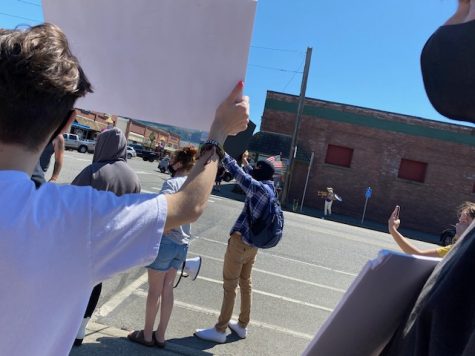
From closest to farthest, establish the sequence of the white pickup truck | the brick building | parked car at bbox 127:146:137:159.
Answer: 1. the brick building
2. the white pickup truck
3. parked car at bbox 127:146:137:159

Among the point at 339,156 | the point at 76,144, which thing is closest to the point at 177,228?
the point at 339,156

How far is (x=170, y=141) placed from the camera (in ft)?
336

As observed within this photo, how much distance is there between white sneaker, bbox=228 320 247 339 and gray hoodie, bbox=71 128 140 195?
6.19 feet

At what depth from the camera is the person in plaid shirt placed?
4414mm

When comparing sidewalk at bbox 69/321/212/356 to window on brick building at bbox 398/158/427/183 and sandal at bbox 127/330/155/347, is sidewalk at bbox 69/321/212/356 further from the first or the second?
window on brick building at bbox 398/158/427/183

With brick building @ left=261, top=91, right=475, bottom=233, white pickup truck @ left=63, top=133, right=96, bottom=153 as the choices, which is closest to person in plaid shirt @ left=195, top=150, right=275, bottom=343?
brick building @ left=261, top=91, right=475, bottom=233

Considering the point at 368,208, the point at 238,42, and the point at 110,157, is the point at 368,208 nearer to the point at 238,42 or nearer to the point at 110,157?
the point at 110,157

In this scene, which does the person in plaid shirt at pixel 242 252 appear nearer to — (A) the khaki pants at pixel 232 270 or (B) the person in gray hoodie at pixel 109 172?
(A) the khaki pants at pixel 232 270

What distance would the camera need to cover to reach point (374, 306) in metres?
1.11

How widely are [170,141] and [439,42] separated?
10320 cm

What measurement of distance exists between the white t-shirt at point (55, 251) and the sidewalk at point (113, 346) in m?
2.92

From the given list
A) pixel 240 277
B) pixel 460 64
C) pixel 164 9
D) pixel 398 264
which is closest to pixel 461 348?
pixel 398 264

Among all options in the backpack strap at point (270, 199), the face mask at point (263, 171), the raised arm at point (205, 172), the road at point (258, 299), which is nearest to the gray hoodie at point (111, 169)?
the backpack strap at point (270, 199)

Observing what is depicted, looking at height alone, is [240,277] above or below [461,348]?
below
